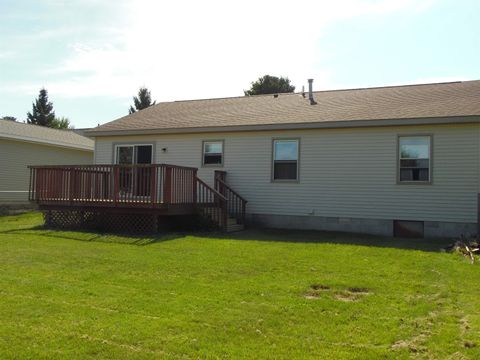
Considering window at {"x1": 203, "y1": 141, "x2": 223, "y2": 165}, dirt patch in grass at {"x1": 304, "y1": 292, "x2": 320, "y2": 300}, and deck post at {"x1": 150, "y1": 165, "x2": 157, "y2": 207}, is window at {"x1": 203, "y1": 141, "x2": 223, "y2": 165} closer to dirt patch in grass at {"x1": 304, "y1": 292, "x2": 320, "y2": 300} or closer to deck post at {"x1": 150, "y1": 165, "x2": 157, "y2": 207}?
deck post at {"x1": 150, "y1": 165, "x2": 157, "y2": 207}

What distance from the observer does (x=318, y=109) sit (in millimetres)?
15445

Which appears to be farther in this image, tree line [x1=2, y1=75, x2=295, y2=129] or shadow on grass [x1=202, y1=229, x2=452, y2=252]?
tree line [x1=2, y1=75, x2=295, y2=129]

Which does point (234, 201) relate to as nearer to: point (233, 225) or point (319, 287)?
point (233, 225)

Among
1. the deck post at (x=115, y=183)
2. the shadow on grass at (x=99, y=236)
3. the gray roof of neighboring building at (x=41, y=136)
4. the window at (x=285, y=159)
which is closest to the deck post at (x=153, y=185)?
the shadow on grass at (x=99, y=236)

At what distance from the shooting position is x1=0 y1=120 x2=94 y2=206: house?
814 inches

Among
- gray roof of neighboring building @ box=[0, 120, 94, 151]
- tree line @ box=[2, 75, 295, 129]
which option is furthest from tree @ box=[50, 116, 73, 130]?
gray roof of neighboring building @ box=[0, 120, 94, 151]

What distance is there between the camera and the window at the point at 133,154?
1675cm

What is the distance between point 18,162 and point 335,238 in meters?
14.9

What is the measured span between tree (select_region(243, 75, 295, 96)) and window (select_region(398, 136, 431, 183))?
1261 inches

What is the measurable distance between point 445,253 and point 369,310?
5.25 m

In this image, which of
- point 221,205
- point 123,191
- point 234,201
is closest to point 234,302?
point 221,205

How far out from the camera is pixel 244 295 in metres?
6.34

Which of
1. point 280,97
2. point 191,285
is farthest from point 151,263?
point 280,97

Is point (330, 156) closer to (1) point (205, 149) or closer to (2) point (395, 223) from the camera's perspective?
(2) point (395, 223)
